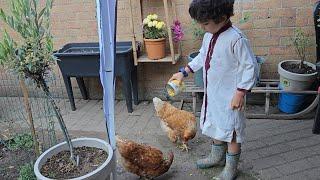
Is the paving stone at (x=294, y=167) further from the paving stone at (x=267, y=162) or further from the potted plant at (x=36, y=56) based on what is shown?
the potted plant at (x=36, y=56)

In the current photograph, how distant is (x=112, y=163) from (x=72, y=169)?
0.27m

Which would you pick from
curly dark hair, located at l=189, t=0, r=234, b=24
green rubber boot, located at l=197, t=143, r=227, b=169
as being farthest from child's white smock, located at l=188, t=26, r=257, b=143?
green rubber boot, located at l=197, t=143, r=227, b=169

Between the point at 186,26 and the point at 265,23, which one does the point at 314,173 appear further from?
the point at 186,26

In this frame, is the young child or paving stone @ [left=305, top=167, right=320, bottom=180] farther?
paving stone @ [left=305, top=167, right=320, bottom=180]

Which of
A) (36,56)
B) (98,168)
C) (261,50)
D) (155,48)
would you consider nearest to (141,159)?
(98,168)

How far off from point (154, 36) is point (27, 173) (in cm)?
204

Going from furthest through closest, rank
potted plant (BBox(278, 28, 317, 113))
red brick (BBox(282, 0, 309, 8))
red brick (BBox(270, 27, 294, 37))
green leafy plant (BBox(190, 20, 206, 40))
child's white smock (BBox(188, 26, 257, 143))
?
green leafy plant (BBox(190, 20, 206, 40)) < red brick (BBox(270, 27, 294, 37)) < red brick (BBox(282, 0, 309, 8)) < potted plant (BBox(278, 28, 317, 113)) < child's white smock (BBox(188, 26, 257, 143))

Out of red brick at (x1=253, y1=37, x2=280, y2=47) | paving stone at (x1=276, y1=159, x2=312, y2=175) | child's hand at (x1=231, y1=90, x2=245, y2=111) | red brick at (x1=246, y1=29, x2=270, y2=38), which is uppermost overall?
red brick at (x1=246, y1=29, x2=270, y2=38)

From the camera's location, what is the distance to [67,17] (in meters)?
4.64

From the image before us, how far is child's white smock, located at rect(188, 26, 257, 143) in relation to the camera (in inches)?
98.3

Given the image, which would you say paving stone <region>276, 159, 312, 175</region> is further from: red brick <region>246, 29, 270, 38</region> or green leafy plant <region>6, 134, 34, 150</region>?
green leafy plant <region>6, 134, 34, 150</region>

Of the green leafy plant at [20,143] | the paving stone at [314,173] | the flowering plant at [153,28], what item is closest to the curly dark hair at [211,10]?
the paving stone at [314,173]

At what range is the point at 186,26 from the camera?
4324mm

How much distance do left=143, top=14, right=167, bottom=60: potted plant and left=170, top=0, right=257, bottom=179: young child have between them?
135cm
